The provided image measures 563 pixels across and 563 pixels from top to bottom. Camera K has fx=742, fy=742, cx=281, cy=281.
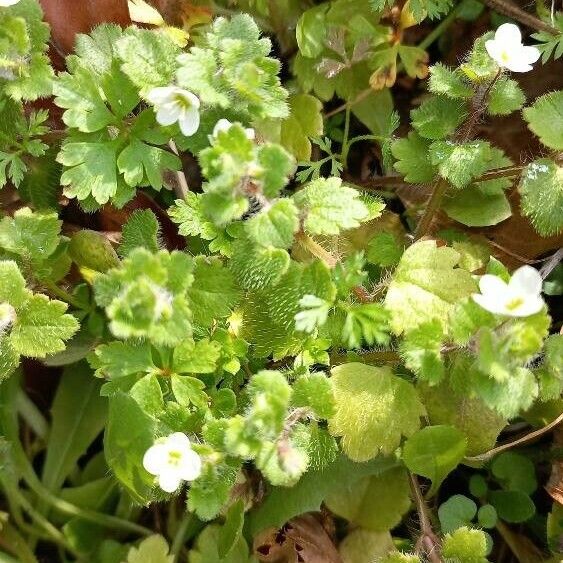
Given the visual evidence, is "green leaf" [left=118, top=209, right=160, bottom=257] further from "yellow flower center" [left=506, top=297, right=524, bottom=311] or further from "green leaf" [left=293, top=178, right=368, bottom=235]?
"yellow flower center" [left=506, top=297, right=524, bottom=311]

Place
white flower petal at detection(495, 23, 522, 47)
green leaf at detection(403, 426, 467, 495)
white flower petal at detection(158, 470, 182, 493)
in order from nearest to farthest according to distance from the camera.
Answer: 1. white flower petal at detection(158, 470, 182, 493)
2. white flower petal at detection(495, 23, 522, 47)
3. green leaf at detection(403, 426, 467, 495)

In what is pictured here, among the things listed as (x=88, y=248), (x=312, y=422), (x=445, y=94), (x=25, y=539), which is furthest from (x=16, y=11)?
(x=25, y=539)

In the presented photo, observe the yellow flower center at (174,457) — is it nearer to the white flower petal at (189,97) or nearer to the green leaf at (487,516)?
the white flower petal at (189,97)

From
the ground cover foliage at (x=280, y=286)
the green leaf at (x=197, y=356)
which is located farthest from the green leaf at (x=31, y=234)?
the green leaf at (x=197, y=356)

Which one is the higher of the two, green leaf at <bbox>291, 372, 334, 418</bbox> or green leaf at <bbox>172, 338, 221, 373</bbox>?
green leaf at <bbox>172, 338, 221, 373</bbox>

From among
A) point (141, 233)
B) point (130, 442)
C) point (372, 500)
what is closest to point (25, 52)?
point (141, 233)

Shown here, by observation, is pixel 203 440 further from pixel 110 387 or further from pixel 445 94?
pixel 445 94

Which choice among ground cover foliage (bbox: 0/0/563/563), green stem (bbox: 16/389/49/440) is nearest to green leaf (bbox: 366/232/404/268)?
ground cover foliage (bbox: 0/0/563/563)
